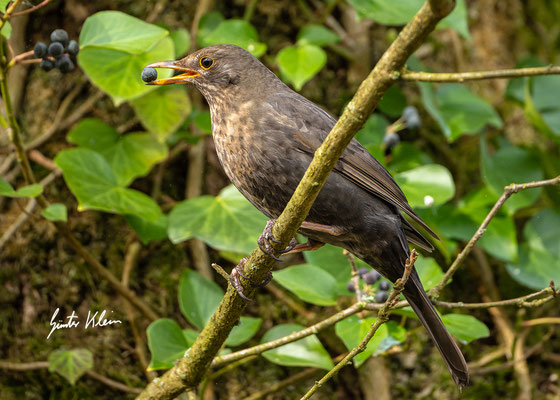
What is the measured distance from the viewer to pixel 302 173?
9.03ft

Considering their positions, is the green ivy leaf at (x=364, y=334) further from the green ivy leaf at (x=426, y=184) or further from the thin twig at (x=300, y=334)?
the green ivy leaf at (x=426, y=184)

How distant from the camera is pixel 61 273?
391 centimetres

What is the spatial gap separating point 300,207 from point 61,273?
2.27m

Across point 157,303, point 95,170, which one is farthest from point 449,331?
point 95,170

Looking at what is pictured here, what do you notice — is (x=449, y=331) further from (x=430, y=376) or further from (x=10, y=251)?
(x=10, y=251)

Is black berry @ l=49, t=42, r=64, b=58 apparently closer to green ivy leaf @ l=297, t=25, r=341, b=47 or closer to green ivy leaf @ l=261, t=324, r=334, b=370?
green ivy leaf @ l=297, t=25, r=341, b=47

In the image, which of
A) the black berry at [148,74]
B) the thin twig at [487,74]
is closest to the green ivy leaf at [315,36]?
the black berry at [148,74]

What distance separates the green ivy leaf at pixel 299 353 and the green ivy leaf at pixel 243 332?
8 cm

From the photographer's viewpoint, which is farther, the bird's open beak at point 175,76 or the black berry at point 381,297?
the black berry at point 381,297

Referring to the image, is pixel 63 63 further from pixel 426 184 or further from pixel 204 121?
pixel 426 184

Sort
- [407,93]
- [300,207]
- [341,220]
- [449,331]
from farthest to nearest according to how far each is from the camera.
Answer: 1. [407,93]
2. [449,331]
3. [341,220]
4. [300,207]

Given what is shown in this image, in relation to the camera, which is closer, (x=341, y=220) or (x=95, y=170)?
(x=341, y=220)

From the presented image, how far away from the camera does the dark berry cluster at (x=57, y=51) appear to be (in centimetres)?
311

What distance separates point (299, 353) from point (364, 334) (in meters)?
0.42
